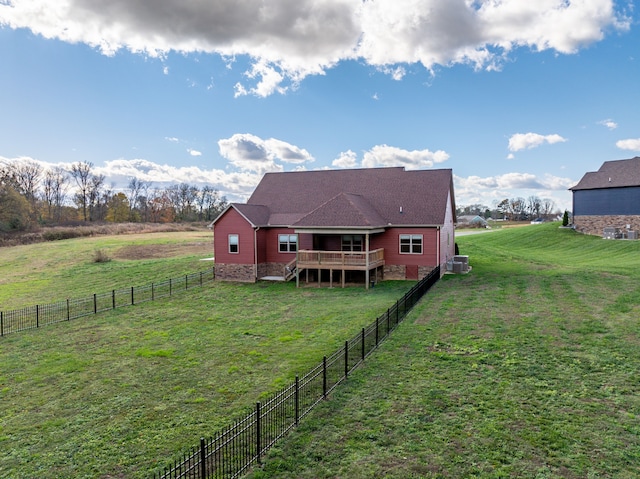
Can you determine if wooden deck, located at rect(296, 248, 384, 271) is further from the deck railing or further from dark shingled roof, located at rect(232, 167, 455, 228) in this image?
dark shingled roof, located at rect(232, 167, 455, 228)

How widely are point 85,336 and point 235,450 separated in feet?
38.9

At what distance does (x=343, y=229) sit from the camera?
26.5 meters

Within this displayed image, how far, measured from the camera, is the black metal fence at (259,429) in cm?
724

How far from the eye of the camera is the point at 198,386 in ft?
36.8

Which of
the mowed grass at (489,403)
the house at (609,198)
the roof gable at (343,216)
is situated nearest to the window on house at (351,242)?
the roof gable at (343,216)

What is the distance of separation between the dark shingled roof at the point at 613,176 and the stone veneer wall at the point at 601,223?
11.1 feet

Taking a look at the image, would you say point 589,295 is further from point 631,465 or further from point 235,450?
point 235,450

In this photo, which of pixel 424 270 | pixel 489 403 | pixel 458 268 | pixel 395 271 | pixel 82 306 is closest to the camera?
pixel 489 403

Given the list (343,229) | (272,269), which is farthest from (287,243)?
(343,229)

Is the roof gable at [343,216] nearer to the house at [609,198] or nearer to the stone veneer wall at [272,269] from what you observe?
the stone veneer wall at [272,269]

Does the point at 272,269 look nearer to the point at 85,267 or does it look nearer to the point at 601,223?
the point at 85,267

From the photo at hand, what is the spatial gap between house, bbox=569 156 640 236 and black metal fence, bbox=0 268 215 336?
139 ft

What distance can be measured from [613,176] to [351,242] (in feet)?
116

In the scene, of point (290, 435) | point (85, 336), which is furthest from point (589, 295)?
point (85, 336)
